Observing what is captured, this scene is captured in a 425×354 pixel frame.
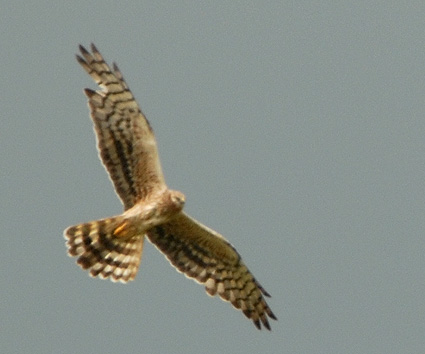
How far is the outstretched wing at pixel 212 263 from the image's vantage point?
18359 mm

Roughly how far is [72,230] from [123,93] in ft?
5.32

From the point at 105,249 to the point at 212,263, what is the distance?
53.1 inches

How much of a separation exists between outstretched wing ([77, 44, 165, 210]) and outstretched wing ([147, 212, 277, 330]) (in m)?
0.59

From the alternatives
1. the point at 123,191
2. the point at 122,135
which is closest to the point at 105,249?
the point at 123,191

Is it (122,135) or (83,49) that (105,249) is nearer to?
(122,135)

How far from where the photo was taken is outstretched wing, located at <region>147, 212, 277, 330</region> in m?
18.4

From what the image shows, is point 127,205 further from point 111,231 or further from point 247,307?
point 247,307

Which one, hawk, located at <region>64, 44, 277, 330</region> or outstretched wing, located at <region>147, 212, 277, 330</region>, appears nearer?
hawk, located at <region>64, 44, 277, 330</region>

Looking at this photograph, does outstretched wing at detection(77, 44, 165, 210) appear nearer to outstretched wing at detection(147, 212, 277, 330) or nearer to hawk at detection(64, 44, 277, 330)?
hawk at detection(64, 44, 277, 330)

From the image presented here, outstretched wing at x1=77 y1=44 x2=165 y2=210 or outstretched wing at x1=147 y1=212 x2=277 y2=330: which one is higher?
outstretched wing at x1=77 y1=44 x2=165 y2=210

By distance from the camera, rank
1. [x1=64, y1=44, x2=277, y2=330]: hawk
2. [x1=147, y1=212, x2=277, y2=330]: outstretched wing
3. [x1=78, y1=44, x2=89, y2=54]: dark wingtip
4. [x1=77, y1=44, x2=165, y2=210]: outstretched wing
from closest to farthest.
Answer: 1. [x1=64, y1=44, x2=277, y2=330]: hawk
2. [x1=77, y1=44, x2=165, y2=210]: outstretched wing
3. [x1=78, y1=44, x2=89, y2=54]: dark wingtip
4. [x1=147, y1=212, x2=277, y2=330]: outstretched wing

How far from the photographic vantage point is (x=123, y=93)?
17891 millimetres

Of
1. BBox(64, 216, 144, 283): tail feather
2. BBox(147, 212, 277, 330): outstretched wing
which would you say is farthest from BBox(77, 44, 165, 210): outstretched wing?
BBox(147, 212, 277, 330): outstretched wing

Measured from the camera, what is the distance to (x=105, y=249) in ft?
59.4
